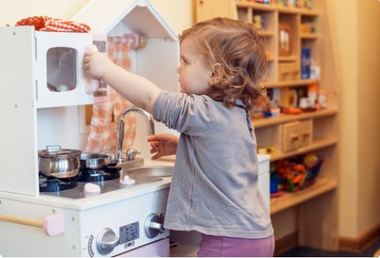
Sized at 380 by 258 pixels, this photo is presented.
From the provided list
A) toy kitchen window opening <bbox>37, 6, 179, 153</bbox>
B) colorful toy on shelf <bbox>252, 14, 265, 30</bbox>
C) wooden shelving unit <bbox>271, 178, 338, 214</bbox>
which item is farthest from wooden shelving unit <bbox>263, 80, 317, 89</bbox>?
toy kitchen window opening <bbox>37, 6, 179, 153</bbox>

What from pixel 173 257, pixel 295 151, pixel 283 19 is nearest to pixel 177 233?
pixel 173 257

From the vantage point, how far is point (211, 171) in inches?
53.9

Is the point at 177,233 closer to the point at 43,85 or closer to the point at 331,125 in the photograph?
the point at 43,85

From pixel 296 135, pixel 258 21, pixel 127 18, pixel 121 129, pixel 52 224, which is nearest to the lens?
pixel 52 224

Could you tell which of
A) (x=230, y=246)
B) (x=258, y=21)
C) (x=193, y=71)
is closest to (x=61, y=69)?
(x=193, y=71)

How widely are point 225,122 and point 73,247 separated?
42 centimetres

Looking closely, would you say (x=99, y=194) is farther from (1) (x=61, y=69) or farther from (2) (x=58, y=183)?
(1) (x=61, y=69)

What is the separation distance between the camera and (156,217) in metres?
1.46

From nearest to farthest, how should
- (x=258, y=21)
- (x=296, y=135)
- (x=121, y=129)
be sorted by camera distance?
(x=121, y=129), (x=258, y=21), (x=296, y=135)

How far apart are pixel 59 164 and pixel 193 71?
37cm

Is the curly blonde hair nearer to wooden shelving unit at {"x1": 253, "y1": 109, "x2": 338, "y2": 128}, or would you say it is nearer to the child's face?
the child's face

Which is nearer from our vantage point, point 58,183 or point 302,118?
point 58,183

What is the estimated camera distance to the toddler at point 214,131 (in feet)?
4.44

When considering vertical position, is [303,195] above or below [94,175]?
below
